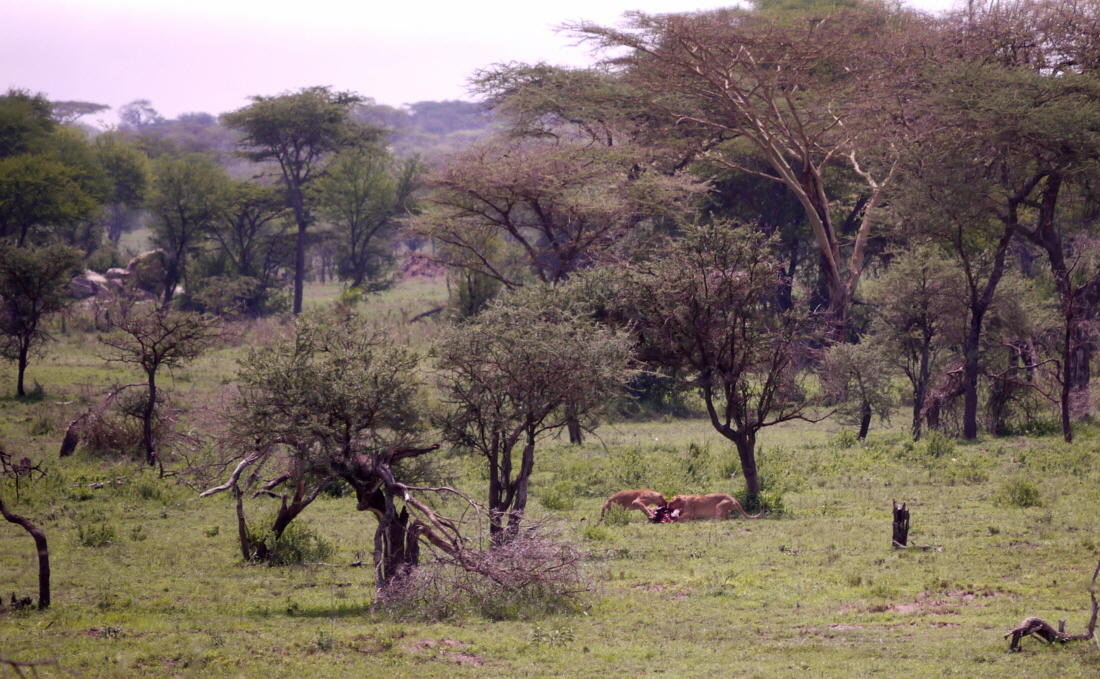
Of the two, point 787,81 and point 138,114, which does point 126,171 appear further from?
point 138,114

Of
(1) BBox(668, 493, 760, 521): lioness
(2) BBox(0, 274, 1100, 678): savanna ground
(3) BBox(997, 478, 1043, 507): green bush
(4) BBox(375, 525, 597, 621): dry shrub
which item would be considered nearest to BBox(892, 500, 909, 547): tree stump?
(2) BBox(0, 274, 1100, 678): savanna ground

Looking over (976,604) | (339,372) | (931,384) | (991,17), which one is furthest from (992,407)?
(339,372)

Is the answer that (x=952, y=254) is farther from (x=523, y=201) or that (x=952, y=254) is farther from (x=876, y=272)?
(x=523, y=201)

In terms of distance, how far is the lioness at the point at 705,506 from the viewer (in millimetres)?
15685

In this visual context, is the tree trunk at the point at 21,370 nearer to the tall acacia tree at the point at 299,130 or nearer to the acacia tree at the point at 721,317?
the acacia tree at the point at 721,317

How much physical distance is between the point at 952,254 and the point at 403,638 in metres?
26.2

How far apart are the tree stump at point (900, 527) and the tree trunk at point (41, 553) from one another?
10.2 m

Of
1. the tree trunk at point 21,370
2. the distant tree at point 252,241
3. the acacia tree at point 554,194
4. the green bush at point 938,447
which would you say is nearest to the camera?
the green bush at point 938,447

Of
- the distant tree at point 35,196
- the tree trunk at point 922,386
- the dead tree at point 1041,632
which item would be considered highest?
the distant tree at point 35,196

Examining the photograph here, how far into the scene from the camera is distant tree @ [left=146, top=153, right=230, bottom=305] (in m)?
49.7

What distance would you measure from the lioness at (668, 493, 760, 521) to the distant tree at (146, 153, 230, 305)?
131ft

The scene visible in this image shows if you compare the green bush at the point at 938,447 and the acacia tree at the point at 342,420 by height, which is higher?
the acacia tree at the point at 342,420

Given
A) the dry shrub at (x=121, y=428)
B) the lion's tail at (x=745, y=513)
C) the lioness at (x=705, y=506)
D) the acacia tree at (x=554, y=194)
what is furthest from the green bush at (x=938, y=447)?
the dry shrub at (x=121, y=428)

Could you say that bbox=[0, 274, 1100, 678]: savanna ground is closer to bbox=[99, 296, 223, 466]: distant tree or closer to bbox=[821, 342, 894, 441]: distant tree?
bbox=[99, 296, 223, 466]: distant tree
